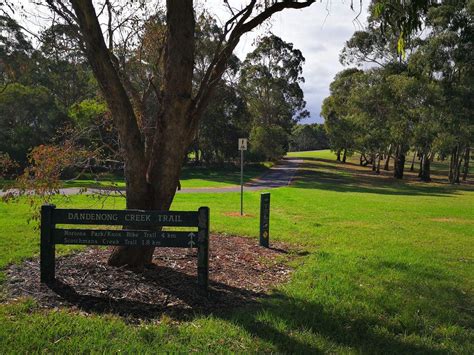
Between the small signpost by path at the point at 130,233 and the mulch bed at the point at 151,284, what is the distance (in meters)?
0.34

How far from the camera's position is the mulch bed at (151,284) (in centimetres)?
500

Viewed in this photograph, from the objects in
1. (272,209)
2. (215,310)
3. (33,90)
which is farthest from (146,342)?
(33,90)

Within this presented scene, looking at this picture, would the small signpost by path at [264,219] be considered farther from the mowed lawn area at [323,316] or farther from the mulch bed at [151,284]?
the mulch bed at [151,284]

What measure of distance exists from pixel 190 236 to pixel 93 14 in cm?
326

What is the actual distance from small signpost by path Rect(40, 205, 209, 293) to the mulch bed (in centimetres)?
34

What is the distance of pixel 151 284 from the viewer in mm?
5766

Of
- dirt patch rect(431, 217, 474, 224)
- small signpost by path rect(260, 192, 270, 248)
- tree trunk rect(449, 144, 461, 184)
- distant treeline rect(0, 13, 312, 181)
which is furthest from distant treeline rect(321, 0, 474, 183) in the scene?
small signpost by path rect(260, 192, 270, 248)

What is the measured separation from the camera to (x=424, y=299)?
5832mm

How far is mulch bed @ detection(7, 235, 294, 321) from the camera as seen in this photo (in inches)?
197

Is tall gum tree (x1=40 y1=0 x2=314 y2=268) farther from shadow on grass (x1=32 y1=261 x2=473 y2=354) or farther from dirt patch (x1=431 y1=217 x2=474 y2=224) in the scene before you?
dirt patch (x1=431 y1=217 x2=474 y2=224)

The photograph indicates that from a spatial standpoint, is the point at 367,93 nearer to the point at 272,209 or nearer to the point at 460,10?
the point at 460,10

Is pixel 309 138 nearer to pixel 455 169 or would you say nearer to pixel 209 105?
pixel 455 169

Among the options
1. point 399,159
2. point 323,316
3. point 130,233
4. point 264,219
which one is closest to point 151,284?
point 130,233

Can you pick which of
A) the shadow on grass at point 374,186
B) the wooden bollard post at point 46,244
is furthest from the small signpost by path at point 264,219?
the shadow on grass at point 374,186
